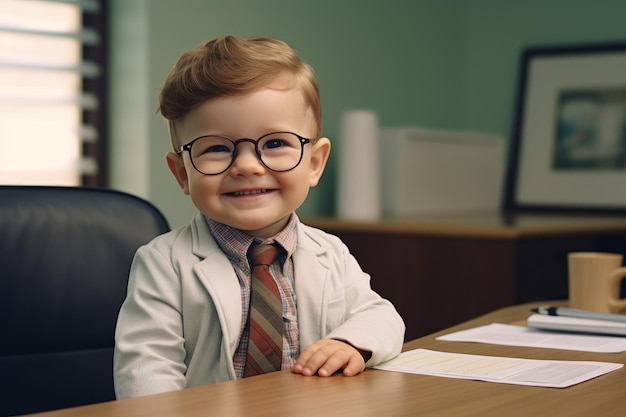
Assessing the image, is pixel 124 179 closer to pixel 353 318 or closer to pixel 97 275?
pixel 97 275

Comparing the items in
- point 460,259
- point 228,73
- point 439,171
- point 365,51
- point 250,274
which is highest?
point 365,51

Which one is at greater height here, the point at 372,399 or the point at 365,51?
the point at 365,51

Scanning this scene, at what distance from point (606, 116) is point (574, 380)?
2395 millimetres

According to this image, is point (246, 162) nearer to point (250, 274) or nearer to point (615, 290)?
point (250, 274)

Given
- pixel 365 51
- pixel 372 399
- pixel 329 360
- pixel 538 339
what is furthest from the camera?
pixel 365 51

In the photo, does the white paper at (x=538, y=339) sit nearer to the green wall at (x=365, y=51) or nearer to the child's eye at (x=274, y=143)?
the child's eye at (x=274, y=143)

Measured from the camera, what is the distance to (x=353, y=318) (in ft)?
3.68

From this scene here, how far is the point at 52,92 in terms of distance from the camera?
2.49 m

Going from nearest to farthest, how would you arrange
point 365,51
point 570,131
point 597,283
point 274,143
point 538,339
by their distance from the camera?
point 274,143
point 538,339
point 597,283
point 365,51
point 570,131

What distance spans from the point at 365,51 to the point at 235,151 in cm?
210

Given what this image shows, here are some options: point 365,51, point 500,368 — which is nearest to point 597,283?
point 500,368

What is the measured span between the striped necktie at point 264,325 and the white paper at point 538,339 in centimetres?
25

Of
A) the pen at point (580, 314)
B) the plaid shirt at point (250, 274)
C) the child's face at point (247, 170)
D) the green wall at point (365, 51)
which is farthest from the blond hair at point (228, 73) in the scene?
the green wall at point (365, 51)

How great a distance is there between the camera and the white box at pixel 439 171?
116 inches
